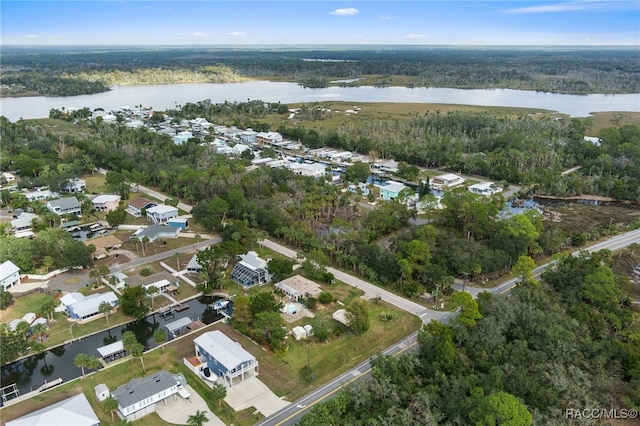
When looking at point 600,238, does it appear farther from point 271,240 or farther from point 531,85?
point 531,85

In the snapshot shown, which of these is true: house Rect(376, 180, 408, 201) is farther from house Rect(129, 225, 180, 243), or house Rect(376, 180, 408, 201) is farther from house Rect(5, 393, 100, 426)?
house Rect(5, 393, 100, 426)

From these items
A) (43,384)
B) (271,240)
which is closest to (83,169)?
(271,240)

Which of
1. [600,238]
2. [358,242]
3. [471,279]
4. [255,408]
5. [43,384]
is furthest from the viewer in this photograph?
[600,238]

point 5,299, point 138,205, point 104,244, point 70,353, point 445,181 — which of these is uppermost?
point 445,181

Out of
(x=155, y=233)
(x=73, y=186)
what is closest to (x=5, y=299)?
(x=155, y=233)

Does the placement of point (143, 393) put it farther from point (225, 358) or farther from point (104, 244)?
point (104, 244)

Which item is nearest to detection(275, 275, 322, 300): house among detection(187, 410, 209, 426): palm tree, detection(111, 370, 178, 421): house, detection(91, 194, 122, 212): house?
detection(111, 370, 178, 421): house
